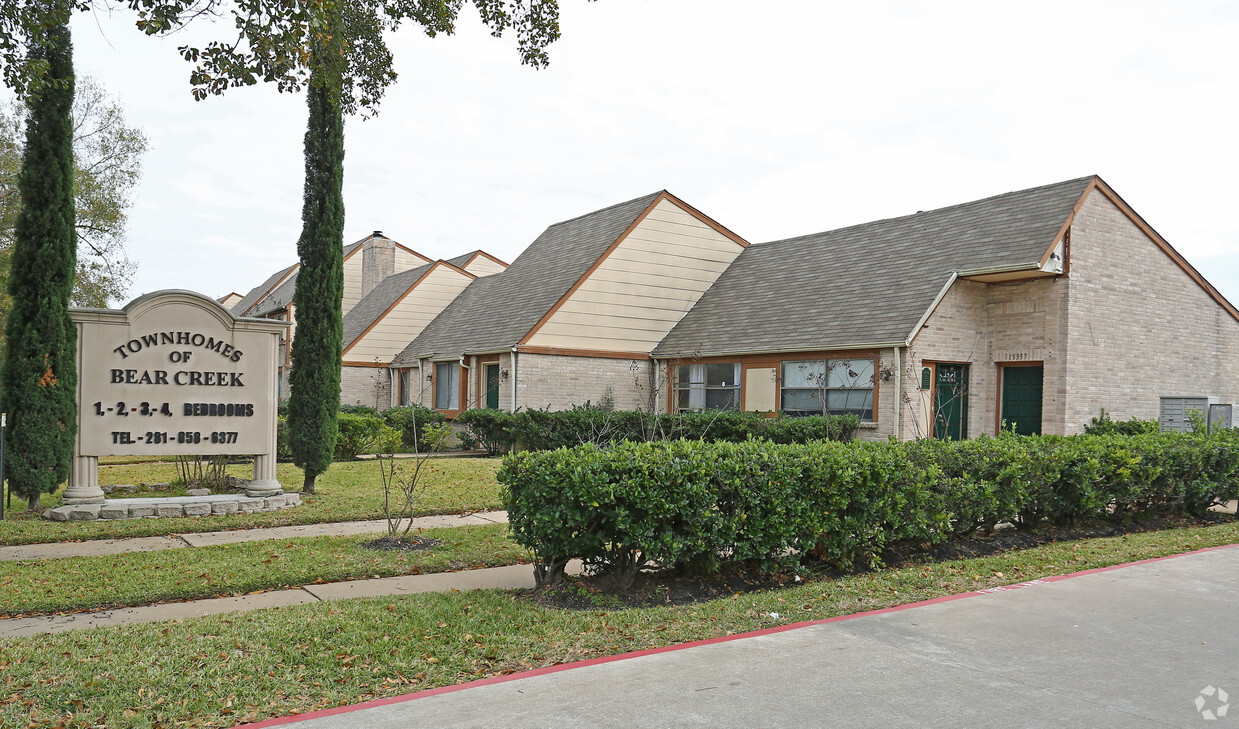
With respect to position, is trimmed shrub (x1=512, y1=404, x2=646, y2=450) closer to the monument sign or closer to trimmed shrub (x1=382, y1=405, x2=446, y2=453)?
trimmed shrub (x1=382, y1=405, x2=446, y2=453)

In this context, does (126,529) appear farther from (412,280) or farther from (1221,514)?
(412,280)

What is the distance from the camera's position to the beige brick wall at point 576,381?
22812 millimetres

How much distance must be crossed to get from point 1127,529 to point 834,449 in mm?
5370

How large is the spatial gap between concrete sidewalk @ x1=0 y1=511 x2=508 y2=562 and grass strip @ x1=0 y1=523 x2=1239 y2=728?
11.9ft

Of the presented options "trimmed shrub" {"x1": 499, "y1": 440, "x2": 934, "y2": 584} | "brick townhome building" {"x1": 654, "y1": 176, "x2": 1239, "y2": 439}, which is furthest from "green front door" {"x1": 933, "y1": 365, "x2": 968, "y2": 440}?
"trimmed shrub" {"x1": 499, "y1": 440, "x2": 934, "y2": 584}

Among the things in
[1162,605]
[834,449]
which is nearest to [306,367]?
[834,449]

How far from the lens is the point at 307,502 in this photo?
13.2 meters

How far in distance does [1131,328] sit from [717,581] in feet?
51.1

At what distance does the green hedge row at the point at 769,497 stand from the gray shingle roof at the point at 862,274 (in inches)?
321

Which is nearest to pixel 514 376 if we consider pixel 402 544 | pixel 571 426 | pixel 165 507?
pixel 571 426

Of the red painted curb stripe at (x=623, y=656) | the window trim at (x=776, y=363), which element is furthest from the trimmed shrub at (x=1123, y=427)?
the red painted curb stripe at (x=623, y=656)

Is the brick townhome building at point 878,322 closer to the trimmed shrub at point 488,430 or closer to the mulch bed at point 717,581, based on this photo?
the trimmed shrub at point 488,430

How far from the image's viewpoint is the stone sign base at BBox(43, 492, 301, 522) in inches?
442

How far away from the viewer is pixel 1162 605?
24.0ft
